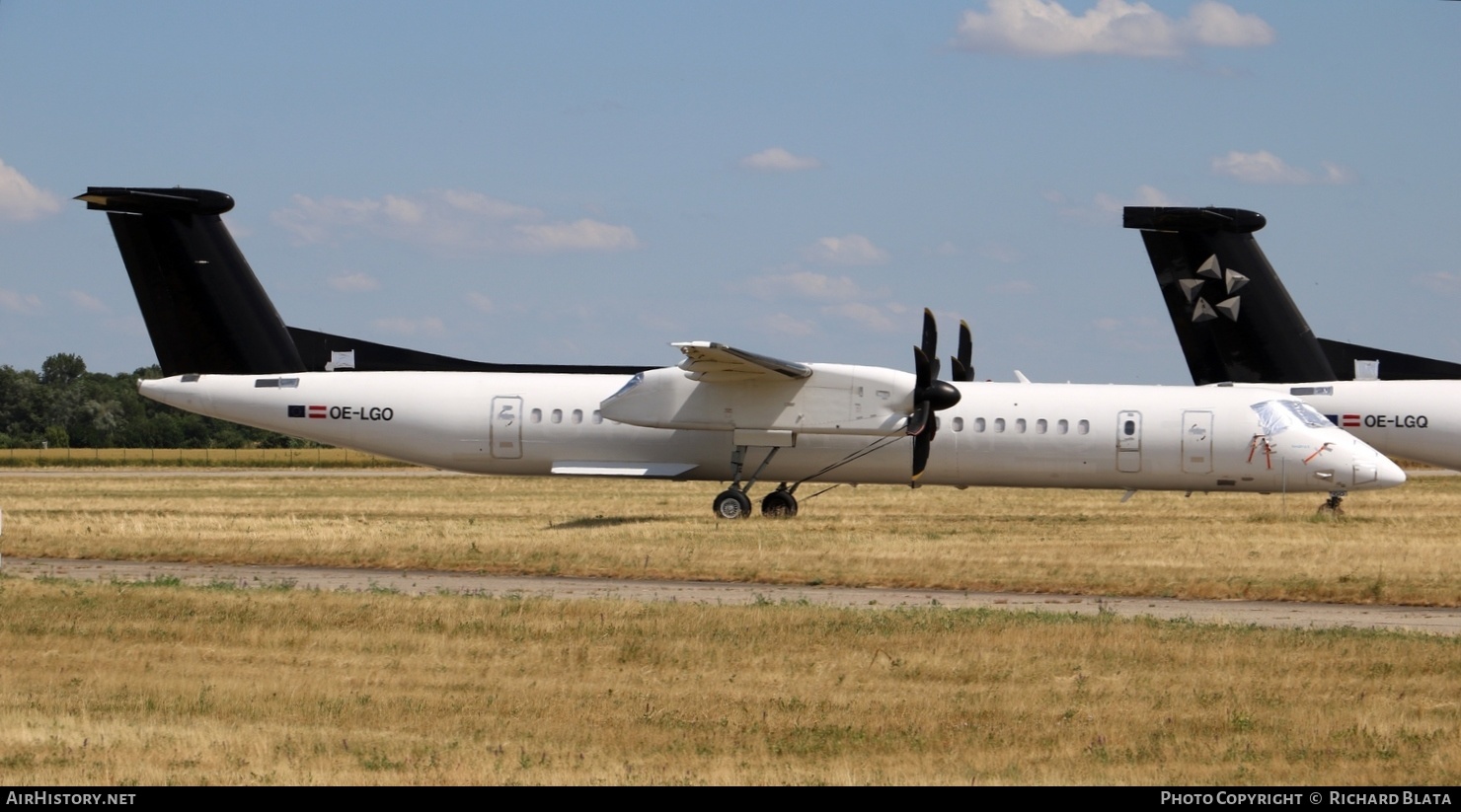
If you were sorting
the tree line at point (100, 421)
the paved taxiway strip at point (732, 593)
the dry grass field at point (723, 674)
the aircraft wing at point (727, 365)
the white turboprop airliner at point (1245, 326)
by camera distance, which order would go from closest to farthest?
the dry grass field at point (723, 674), the paved taxiway strip at point (732, 593), the aircraft wing at point (727, 365), the white turboprop airliner at point (1245, 326), the tree line at point (100, 421)

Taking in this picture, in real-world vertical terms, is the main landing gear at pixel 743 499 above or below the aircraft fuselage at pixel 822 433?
below

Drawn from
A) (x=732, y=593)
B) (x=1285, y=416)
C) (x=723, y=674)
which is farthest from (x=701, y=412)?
(x=723, y=674)

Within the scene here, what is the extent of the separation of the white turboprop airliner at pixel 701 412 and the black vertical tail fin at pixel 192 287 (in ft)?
0.12

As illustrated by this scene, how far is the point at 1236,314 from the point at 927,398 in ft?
30.7

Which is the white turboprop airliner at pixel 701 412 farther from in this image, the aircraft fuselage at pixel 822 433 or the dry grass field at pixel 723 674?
the dry grass field at pixel 723 674

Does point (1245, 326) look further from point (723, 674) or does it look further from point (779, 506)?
point (723, 674)

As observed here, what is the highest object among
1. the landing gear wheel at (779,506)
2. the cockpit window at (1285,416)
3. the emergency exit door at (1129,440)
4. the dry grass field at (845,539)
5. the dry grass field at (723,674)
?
the cockpit window at (1285,416)

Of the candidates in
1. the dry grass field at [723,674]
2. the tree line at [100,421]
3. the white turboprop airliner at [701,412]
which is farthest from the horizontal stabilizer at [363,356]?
the tree line at [100,421]

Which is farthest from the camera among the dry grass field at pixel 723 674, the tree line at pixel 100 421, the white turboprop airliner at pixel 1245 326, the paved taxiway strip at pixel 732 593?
the tree line at pixel 100 421

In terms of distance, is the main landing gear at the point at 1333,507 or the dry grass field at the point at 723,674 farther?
the main landing gear at the point at 1333,507

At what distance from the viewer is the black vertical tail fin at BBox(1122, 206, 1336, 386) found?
33094mm

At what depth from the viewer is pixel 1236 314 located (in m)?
33.2

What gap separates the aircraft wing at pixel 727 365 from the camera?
27172 mm
